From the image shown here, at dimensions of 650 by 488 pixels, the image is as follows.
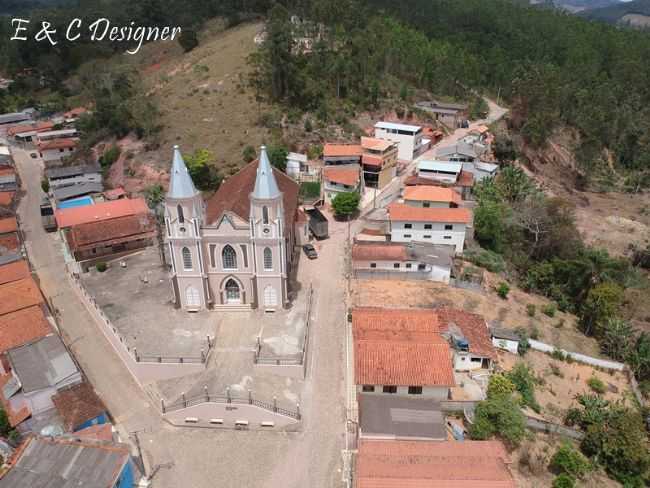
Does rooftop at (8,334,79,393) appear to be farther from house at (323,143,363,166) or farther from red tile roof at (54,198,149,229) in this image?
house at (323,143,363,166)

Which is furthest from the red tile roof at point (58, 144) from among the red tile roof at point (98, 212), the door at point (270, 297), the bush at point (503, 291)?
the bush at point (503, 291)

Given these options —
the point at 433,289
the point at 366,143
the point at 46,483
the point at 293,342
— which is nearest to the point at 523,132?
the point at 366,143

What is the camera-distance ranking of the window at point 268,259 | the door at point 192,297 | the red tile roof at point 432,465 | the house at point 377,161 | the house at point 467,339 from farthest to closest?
1. the house at point 377,161
2. the door at point 192,297
3. the window at point 268,259
4. the house at point 467,339
5. the red tile roof at point 432,465

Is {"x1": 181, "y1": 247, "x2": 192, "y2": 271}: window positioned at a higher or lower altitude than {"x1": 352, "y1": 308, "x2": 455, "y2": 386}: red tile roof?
higher

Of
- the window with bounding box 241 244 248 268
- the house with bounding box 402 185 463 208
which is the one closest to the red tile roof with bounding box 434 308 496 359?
the window with bounding box 241 244 248 268

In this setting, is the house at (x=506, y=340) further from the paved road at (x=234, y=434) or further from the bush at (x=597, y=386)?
the paved road at (x=234, y=434)

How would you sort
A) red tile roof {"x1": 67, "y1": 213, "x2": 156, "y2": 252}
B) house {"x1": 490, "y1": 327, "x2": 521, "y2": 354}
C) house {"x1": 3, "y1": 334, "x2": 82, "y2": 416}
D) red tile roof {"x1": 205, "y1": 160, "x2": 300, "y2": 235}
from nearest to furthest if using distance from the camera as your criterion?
house {"x1": 3, "y1": 334, "x2": 82, "y2": 416}
house {"x1": 490, "y1": 327, "x2": 521, "y2": 354}
red tile roof {"x1": 205, "y1": 160, "x2": 300, "y2": 235}
red tile roof {"x1": 67, "y1": 213, "x2": 156, "y2": 252}

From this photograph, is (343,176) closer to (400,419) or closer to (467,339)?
(467,339)
